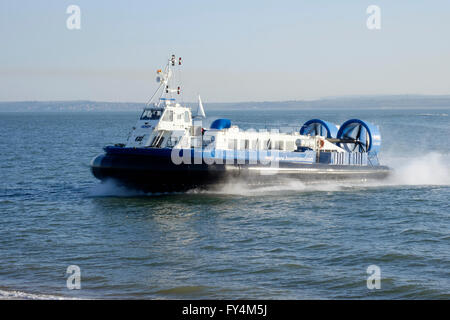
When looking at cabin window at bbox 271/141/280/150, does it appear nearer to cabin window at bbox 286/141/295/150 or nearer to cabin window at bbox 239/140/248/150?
cabin window at bbox 286/141/295/150

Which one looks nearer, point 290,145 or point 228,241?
point 228,241

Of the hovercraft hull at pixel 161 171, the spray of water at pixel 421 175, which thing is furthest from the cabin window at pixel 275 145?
the spray of water at pixel 421 175

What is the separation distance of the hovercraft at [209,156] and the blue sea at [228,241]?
471mm

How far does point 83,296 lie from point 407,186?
15.0m

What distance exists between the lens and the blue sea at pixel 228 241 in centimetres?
932

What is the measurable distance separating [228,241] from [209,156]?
5318 mm

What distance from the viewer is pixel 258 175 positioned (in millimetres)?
18188

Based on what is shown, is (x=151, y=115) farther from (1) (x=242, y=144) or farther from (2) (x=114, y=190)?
(1) (x=242, y=144)

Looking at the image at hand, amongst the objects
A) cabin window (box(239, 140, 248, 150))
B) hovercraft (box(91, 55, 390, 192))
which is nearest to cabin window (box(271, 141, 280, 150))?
hovercraft (box(91, 55, 390, 192))

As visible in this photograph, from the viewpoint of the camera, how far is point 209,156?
1725 cm

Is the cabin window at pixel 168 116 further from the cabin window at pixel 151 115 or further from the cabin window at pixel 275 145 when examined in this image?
the cabin window at pixel 275 145

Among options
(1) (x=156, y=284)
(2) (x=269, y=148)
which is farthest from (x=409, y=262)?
(2) (x=269, y=148)

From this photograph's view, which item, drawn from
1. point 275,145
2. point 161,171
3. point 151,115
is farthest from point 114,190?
point 275,145
